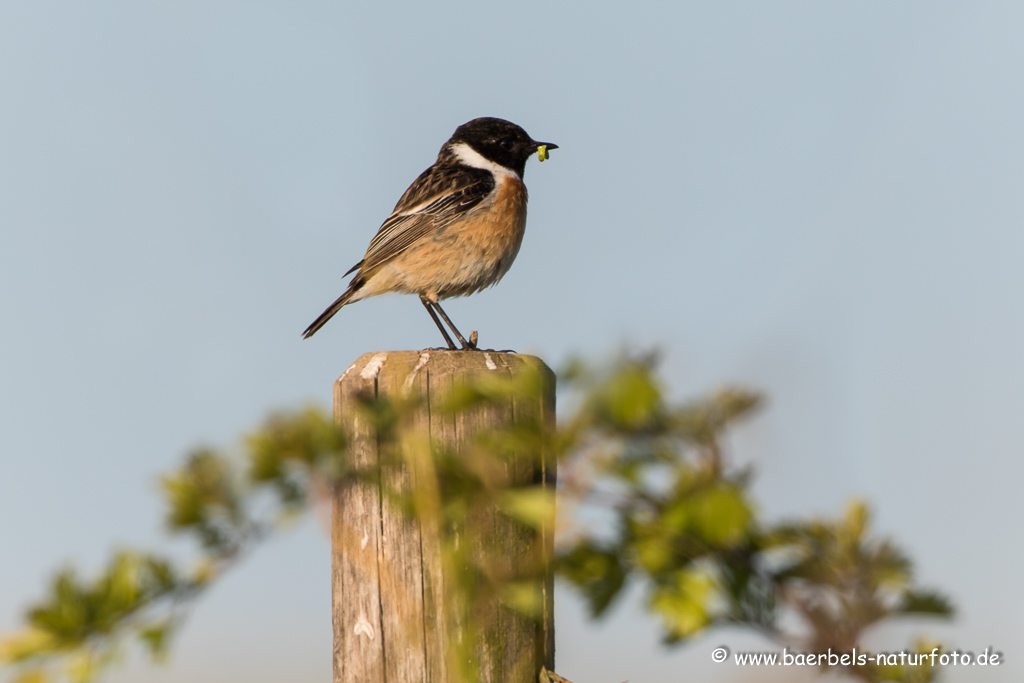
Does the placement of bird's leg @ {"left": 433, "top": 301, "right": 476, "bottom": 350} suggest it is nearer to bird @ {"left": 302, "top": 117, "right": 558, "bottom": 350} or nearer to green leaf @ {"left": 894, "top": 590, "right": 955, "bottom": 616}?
bird @ {"left": 302, "top": 117, "right": 558, "bottom": 350}

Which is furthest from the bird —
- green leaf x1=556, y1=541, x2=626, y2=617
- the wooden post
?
green leaf x1=556, y1=541, x2=626, y2=617

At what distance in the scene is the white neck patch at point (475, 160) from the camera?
27.1 ft

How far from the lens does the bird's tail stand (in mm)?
7551

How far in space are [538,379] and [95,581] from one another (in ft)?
2.41

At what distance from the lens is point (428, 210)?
25.2 ft

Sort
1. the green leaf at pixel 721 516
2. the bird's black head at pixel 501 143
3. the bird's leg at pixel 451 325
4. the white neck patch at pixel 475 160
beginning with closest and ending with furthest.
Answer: the green leaf at pixel 721 516
the bird's leg at pixel 451 325
the white neck patch at pixel 475 160
the bird's black head at pixel 501 143

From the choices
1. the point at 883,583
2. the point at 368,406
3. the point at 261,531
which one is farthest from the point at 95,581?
the point at 883,583

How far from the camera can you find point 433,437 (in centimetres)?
334

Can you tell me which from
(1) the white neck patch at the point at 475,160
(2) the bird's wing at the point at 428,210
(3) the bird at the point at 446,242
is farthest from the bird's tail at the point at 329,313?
(1) the white neck patch at the point at 475,160

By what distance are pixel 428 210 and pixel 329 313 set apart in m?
1.23

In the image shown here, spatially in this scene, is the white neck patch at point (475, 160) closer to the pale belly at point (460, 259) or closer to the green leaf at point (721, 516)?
the pale belly at point (460, 259)

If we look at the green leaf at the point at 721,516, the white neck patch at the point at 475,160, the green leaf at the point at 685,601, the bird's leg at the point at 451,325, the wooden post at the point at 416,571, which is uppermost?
the white neck patch at the point at 475,160

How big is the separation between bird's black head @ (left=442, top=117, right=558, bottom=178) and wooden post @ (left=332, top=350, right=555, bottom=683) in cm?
515

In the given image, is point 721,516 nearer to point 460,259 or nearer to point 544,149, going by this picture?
point 460,259
